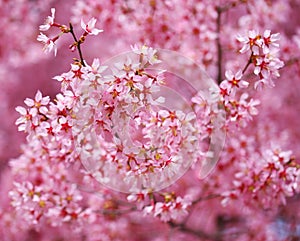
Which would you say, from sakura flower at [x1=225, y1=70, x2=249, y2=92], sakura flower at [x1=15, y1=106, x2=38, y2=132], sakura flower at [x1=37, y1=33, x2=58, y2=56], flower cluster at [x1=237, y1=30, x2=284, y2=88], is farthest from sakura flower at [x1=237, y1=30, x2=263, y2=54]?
sakura flower at [x1=15, y1=106, x2=38, y2=132]

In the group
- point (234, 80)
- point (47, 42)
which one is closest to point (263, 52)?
point (234, 80)

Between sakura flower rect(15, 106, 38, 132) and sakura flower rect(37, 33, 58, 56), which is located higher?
sakura flower rect(37, 33, 58, 56)

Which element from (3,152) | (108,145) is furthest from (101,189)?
(3,152)

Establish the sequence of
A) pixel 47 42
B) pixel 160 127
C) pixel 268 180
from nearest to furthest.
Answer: pixel 47 42 → pixel 160 127 → pixel 268 180

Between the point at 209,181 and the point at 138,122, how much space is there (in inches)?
50.9

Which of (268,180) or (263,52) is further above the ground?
(263,52)

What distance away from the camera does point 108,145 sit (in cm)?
247

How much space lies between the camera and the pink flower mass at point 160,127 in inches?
82.2

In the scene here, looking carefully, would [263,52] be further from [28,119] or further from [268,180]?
[28,119]

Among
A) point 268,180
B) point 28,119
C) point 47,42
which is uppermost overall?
point 47,42

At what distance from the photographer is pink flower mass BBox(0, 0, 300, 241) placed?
2088 mm

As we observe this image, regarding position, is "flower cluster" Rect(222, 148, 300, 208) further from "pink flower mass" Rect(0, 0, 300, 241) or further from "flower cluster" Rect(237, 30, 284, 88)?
"flower cluster" Rect(237, 30, 284, 88)

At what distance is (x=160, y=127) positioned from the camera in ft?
7.30

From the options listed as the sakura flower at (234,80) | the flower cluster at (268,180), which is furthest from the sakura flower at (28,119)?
the flower cluster at (268,180)
